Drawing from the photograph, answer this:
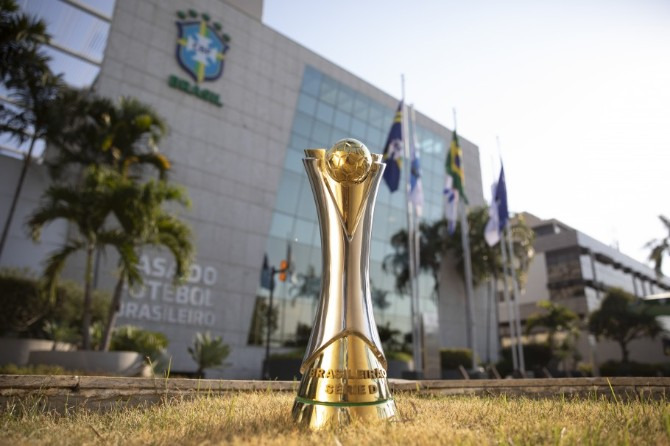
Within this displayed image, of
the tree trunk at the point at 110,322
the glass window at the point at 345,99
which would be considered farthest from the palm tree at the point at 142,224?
the glass window at the point at 345,99

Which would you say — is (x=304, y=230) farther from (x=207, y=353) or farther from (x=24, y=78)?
(x=24, y=78)

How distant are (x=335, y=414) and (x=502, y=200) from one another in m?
15.4

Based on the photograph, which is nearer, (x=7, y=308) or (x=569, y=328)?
(x=7, y=308)

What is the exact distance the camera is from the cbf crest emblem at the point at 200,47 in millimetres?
19344

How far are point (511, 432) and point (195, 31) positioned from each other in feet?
69.5

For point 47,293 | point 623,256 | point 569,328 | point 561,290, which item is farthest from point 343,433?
point 623,256

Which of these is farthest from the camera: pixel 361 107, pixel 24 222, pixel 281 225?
pixel 361 107

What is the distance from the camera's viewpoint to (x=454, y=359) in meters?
20.1

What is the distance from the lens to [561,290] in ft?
139

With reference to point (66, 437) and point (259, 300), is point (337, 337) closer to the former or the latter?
point (66, 437)

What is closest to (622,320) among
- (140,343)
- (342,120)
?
(342,120)

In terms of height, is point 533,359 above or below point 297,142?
below

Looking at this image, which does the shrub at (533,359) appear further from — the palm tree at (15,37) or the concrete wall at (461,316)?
the palm tree at (15,37)

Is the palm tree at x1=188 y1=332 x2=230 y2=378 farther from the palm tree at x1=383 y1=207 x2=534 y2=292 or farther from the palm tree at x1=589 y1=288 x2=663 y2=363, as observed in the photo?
the palm tree at x1=589 y1=288 x2=663 y2=363
